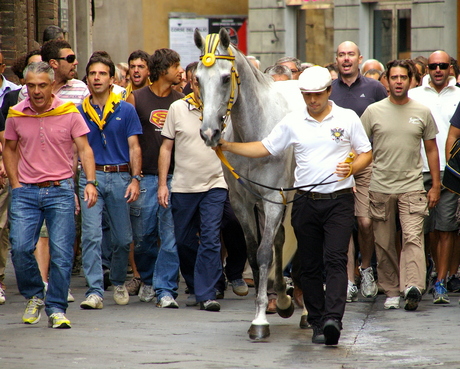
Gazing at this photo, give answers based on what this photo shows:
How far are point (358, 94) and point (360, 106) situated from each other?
7.2 inches

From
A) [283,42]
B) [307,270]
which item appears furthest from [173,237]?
[283,42]

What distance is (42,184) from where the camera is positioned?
7.99m

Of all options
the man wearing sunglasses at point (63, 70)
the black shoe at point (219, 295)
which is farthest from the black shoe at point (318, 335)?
the man wearing sunglasses at point (63, 70)

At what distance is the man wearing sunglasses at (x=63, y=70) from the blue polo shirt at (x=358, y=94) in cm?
258

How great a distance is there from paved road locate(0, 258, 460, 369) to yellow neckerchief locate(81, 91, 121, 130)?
172cm

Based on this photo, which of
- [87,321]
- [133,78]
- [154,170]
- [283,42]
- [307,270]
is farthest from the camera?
[283,42]

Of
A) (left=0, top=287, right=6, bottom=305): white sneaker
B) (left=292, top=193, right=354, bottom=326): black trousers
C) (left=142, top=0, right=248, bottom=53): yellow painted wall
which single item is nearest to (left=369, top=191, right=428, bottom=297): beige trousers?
(left=292, top=193, right=354, bottom=326): black trousers

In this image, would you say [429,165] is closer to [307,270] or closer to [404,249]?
[404,249]

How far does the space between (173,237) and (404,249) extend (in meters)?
2.18

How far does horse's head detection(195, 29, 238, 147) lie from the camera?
746cm

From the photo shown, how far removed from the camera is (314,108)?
7402 millimetres

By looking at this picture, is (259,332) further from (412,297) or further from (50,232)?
(412,297)

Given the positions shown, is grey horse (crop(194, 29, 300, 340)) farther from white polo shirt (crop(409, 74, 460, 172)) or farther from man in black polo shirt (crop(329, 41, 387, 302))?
white polo shirt (crop(409, 74, 460, 172))

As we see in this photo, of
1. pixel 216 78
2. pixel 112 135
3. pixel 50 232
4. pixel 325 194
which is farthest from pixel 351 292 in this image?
pixel 50 232
